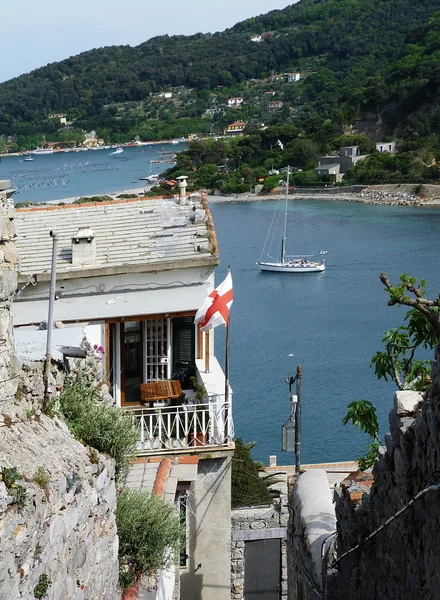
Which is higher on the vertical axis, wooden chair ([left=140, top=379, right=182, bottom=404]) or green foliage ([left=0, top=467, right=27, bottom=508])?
wooden chair ([left=140, top=379, right=182, bottom=404])

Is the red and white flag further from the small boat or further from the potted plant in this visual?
the small boat

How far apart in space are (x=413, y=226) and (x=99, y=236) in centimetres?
7138

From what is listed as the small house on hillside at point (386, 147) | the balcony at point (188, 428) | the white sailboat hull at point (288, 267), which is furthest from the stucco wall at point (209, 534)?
the small house on hillside at point (386, 147)

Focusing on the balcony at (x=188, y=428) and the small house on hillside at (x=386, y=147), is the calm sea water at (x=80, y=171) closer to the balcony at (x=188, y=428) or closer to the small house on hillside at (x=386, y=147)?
the small house on hillside at (x=386, y=147)

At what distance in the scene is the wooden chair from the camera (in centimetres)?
1142

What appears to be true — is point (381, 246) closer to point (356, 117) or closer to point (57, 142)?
point (356, 117)

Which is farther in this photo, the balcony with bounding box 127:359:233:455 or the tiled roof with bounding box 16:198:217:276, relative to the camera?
the tiled roof with bounding box 16:198:217:276

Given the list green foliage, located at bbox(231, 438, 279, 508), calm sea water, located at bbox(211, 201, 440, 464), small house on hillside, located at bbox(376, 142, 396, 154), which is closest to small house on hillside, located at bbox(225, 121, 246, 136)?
small house on hillside, located at bbox(376, 142, 396, 154)

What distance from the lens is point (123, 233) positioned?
1280 cm

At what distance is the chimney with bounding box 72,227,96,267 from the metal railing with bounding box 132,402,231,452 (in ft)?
6.80

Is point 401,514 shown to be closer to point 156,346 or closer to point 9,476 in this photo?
point 9,476

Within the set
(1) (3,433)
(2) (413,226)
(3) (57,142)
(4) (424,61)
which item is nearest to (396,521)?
(1) (3,433)

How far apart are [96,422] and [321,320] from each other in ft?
143

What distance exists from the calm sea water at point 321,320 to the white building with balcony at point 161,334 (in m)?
16.3
